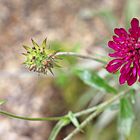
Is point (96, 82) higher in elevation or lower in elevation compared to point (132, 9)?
lower

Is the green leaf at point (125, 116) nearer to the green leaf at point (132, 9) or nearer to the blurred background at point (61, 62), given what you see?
the blurred background at point (61, 62)

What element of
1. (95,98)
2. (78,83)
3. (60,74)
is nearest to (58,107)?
(78,83)

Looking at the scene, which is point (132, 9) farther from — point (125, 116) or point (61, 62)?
point (125, 116)

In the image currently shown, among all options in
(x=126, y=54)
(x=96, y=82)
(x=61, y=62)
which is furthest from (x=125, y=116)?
(x=61, y=62)

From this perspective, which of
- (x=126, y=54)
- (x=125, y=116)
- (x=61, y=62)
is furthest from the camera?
(x=61, y=62)

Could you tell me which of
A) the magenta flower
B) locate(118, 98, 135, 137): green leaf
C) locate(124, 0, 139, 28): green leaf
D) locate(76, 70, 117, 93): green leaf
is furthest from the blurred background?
the magenta flower

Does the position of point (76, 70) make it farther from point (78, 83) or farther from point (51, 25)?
point (51, 25)

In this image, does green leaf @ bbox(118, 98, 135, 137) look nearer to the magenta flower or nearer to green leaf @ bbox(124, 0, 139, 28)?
the magenta flower
